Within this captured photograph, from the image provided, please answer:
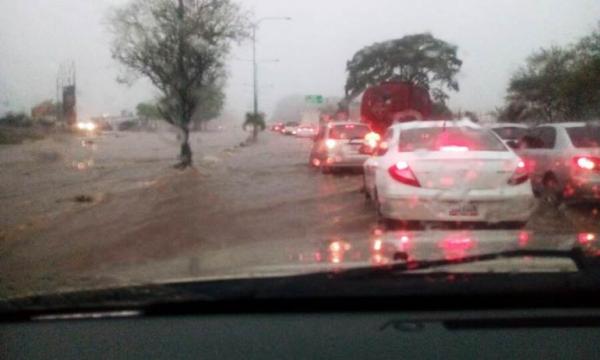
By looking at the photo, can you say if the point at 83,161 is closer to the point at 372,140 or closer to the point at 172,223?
the point at 372,140

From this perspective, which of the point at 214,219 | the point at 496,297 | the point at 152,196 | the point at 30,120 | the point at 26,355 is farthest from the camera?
the point at 30,120

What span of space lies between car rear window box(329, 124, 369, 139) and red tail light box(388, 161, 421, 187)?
547 inches

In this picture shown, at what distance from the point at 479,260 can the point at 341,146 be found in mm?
20359

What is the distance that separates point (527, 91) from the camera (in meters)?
39.7

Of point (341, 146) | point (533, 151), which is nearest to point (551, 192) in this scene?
point (533, 151)

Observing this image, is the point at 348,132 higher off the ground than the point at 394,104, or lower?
lower

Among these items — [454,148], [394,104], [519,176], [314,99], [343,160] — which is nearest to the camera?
[519,176]

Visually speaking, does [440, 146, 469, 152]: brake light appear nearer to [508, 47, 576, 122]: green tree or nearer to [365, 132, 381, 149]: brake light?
[365, 132, 381, 149]: brake light

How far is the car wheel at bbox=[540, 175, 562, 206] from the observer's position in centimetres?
1416

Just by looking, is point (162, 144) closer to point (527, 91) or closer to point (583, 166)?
point (527, 91)

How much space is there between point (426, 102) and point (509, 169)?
2049 cm

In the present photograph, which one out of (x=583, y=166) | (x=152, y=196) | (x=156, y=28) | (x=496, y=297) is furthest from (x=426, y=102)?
(x=496, y=297)

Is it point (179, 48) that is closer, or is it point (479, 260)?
point (479, 260)

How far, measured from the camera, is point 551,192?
1455 centimetres
